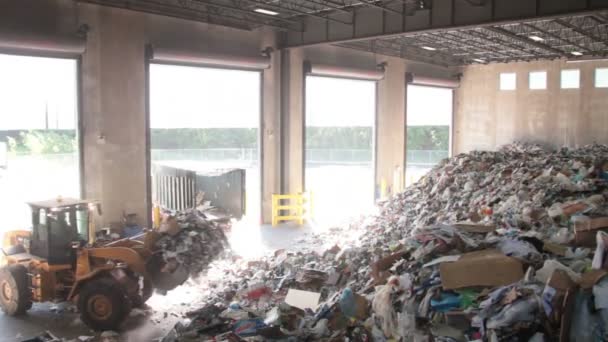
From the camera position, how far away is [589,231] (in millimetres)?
7016

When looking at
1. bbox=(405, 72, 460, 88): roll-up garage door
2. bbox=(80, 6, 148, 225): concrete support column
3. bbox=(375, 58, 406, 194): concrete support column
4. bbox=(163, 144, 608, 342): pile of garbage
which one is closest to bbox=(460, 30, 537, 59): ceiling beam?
bbox=(405, 72, 460, 88): roll-up garage door

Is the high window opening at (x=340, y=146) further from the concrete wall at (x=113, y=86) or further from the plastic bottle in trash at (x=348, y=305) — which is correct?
the plastic bottle in trash at (x=348, y=305)

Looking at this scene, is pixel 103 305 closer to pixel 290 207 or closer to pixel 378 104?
pixel 290 207

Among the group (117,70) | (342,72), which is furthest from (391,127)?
(117,70)

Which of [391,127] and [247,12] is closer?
[247,12]

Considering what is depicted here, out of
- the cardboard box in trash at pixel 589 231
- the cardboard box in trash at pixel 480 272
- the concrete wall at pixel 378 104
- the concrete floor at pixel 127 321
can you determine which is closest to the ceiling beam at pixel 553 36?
the concrete wall at pixel 378 104

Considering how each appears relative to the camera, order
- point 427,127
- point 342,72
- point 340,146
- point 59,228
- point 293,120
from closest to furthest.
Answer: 1. point 59,228
2. point 293,120
3. point 342,72
4. point 340,146
5. point 427,127

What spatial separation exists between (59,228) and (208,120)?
16.3 metres

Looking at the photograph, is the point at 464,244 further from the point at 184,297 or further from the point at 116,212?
the point at 116,212

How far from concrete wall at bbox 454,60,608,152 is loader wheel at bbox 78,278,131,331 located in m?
22.3


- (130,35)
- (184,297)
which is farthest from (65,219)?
(130,35)

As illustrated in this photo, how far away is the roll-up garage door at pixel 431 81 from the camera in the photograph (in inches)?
877

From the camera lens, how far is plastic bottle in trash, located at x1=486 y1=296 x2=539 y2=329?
202 inches

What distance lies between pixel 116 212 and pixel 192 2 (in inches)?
219
